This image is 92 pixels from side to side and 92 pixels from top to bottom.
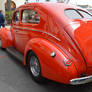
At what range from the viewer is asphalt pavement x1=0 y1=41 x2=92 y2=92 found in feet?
10.7

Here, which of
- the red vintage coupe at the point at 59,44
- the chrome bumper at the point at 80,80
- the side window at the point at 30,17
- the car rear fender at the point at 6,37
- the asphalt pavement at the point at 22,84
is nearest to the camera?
the chrome bumper at the point at 80,80

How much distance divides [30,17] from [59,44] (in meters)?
1.54

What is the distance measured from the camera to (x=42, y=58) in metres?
3.03

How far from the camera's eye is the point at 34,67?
3.62m

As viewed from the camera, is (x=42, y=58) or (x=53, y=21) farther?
(x=53, y=21)

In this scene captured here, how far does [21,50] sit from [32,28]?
1059 millimetres

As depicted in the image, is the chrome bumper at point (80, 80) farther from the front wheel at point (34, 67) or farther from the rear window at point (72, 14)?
the rear window at point (72, 14)

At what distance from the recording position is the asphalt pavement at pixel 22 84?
3.26m

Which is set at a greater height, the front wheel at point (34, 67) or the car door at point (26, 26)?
the car door at point (26, 26)

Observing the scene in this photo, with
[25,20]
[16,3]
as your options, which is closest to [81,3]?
[16,3]

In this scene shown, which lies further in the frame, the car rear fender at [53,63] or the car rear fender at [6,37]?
the car rear fender at [6,37]

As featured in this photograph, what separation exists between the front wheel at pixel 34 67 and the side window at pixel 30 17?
89cm

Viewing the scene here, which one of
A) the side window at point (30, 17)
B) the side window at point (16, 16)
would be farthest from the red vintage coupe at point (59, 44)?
Answer: the side window at point (16, 16)

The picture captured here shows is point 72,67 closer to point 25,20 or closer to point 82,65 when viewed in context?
point 82,65
